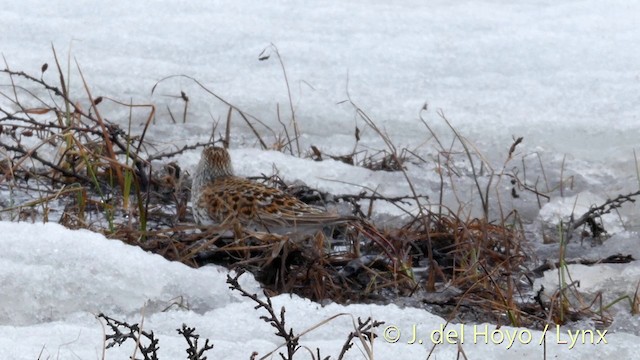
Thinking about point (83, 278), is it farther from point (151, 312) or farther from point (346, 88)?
point (346, 88)

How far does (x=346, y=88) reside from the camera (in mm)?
7551

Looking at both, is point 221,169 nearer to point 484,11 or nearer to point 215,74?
point 215,74

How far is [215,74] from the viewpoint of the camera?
27.8 ft

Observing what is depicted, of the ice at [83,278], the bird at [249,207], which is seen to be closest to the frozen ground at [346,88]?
the ice at [83,278]

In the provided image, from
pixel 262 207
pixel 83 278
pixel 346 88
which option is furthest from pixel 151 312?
pixel 346 88

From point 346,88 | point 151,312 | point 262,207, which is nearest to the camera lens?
point 151,312

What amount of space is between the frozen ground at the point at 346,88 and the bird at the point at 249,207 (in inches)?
27.0

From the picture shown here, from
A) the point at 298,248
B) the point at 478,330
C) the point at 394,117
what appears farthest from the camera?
the point at 394,117

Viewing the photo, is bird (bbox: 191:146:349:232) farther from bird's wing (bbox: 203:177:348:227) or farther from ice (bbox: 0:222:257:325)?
ice (bbox: 0:222:257:325)

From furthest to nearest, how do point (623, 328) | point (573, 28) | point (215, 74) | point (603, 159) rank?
point (573, 28) < point (215, 74) < point (603, 159) < point (623, 328)

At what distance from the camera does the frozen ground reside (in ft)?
14.1

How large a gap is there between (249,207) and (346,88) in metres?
2.26

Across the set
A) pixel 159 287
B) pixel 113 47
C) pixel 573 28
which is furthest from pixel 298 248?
pixel 573 28

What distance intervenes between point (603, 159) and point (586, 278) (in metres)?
2.49
